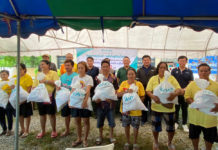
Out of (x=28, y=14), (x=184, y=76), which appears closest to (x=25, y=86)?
(x=28, y=14)

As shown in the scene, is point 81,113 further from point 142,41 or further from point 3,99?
point 142,41

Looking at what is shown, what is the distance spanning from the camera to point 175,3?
1641 millimetres

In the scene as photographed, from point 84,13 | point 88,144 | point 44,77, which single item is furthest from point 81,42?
point 88,144

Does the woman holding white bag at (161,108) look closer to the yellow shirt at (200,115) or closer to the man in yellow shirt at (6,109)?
the yellow shirt at (200,115)

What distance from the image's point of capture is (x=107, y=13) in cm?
185

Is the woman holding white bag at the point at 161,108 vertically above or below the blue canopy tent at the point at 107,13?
below

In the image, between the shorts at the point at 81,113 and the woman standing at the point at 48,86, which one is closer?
the shorts at the point at 81,113

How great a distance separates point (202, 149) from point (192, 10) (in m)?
2.47

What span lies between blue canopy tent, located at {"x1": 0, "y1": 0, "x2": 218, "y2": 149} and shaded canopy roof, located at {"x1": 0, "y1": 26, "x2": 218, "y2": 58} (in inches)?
136

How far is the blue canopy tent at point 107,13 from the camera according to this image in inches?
66.2

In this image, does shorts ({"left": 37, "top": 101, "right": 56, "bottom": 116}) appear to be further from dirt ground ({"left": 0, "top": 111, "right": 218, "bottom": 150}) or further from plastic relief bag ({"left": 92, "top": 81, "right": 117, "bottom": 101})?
plastic relief bag ({"left": 92, "top": 81, "right": 117, "bottom": 101})

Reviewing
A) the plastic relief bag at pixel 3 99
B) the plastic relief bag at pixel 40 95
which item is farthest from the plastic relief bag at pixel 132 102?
the plastic relief bag at pixel 3 99

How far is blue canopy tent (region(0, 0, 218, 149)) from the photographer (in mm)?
1681

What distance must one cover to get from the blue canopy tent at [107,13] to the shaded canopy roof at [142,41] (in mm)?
3466
